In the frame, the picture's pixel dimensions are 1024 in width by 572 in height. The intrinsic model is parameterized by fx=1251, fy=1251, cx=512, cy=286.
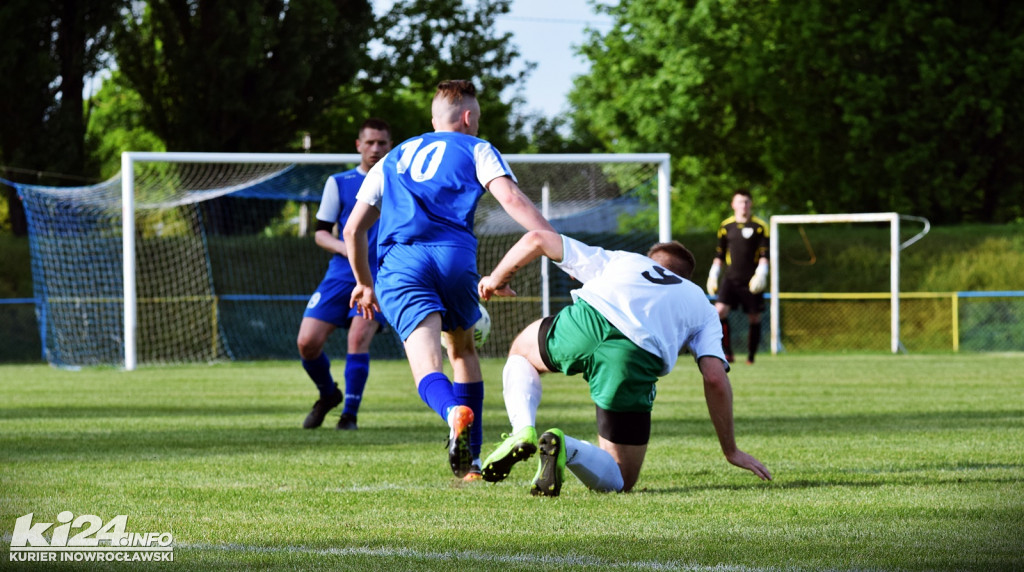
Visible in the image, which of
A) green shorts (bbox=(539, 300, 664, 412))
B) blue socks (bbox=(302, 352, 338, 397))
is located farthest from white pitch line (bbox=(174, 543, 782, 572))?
blue socks (bbox=(302, 352, 338, 397))

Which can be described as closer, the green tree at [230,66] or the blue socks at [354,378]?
the blue socks at [354,378]

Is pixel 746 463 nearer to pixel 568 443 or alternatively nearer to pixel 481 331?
pixel 568 443

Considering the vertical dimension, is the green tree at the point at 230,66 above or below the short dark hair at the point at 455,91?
above

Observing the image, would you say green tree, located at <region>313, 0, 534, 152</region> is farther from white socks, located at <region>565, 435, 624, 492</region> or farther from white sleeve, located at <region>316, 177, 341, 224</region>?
white socks, located at <region>565, 435, 624, 492</region>

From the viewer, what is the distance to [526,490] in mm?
5422

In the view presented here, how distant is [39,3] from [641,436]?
2107 centimetres

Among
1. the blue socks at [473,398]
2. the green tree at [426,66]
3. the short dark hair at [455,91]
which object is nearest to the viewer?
the short dark hair at [455,91]

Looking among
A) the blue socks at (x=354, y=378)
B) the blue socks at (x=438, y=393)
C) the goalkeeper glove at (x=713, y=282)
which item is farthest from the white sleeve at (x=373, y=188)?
the goalkeeper glove at (x=713, y=282)

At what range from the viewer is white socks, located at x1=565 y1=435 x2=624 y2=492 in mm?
5121

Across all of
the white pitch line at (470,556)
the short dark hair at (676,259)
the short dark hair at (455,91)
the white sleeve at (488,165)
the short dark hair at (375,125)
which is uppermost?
the short dark hair at (455,91)

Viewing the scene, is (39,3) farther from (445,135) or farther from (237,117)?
(445,135)

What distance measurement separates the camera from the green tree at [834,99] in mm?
28812

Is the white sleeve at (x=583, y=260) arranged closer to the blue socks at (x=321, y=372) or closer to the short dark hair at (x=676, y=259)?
the short dark hair at (x=676, y=259)
